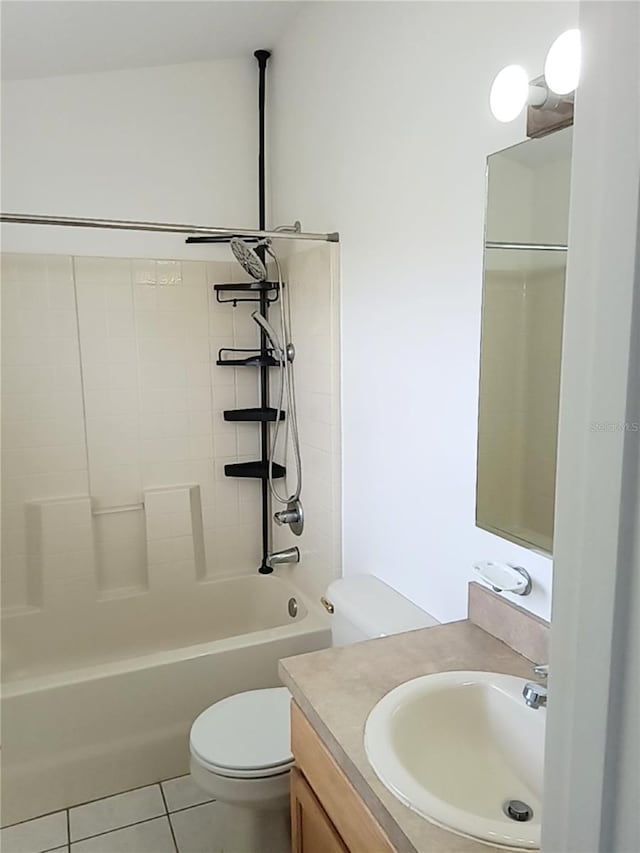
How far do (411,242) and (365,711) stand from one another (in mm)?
1235

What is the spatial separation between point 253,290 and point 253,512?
109 cm

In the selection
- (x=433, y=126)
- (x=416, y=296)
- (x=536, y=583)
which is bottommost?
(x=536, y=583)

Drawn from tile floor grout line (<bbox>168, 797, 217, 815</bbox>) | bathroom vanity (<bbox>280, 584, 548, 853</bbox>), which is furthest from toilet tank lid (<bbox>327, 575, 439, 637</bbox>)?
tile floor grout line (<bbox>168, 797, 217, 815</bbox>)

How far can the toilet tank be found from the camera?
1.75 m

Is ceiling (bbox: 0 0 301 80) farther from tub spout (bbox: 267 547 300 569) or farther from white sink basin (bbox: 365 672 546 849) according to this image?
white sink basin (bbox: 365 672 546 849)

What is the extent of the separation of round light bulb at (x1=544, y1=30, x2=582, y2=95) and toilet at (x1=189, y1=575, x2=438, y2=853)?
4.34 feet

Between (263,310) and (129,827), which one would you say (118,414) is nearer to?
(263,310)

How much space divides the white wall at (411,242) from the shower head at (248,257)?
27 cm

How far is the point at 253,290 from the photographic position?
8.96 ft

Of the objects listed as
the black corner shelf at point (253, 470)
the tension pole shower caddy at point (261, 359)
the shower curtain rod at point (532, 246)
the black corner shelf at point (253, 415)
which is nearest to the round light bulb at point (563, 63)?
the shower curtain rod at point (532, 246)

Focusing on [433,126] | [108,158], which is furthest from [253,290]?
[433,126]

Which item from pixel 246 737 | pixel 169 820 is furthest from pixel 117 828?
pixel 246 737

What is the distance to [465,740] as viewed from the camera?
125 centimetres

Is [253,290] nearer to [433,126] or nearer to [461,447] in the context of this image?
[433,126]
